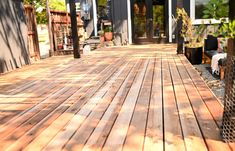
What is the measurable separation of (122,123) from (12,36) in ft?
18.1

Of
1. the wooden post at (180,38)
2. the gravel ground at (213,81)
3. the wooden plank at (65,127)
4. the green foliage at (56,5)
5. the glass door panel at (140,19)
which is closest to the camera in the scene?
the wooden plank at (65,127)

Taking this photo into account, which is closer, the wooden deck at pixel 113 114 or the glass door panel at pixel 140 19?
the wooden deck at pixel 113 114

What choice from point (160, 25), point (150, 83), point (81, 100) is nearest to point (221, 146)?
point (81, 100)

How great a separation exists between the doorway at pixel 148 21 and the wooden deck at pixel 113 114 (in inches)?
282

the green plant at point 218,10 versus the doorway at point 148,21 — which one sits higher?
the doorway at point 148,21

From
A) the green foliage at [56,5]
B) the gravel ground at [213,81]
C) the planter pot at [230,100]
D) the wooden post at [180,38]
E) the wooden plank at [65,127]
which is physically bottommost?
the gravel ground at [213,81]

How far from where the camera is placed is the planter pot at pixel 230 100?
2010mm

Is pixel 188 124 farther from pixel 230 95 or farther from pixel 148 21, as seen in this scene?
pixel 148 21

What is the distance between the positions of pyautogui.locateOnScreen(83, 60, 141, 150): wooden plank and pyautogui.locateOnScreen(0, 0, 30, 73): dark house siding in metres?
3.94

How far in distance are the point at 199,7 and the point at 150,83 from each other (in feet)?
24.1

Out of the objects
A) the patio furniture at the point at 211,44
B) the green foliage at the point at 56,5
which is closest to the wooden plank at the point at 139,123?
the patio furniture at the point at 211,44

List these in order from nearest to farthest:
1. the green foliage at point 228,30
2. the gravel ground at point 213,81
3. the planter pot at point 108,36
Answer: the green foliage at point 228,30
the gravel ground at point 213,81
the planter pot at point 108,36

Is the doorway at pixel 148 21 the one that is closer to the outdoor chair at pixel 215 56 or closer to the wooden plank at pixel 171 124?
the outdoor chair at pixel 215 56

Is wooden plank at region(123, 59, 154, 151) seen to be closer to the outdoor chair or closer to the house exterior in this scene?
the outdoor chair
